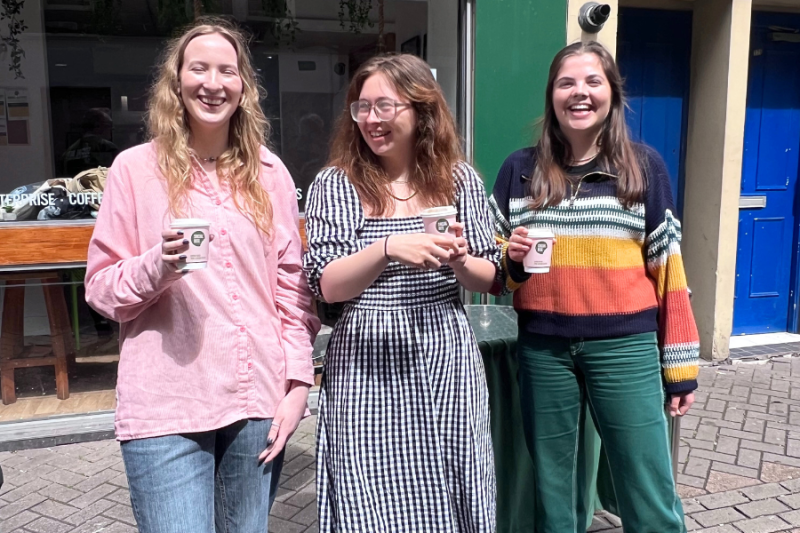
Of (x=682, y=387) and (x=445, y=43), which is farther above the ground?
(x=445, y=43)

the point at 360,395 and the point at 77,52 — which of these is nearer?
the point at 360,395

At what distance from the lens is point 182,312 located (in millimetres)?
1767

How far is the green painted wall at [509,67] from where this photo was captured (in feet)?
15.8

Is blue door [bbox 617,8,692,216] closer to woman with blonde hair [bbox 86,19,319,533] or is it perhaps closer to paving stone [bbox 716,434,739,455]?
paving stone [bbox 716,434,739,455]

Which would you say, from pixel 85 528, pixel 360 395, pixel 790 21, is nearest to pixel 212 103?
pixel 360 395

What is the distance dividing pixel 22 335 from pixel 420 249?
391 centimetres

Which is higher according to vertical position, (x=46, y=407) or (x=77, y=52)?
(x=77, y=52)

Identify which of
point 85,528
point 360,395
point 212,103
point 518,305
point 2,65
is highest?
point 2,65

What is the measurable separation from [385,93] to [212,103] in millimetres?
495

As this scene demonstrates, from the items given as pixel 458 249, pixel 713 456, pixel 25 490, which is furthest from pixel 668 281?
pixel 25 490

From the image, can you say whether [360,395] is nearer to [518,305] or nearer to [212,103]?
[518,305]

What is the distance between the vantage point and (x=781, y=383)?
17.9ft

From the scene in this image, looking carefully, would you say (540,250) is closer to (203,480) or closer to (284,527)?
(203,480)

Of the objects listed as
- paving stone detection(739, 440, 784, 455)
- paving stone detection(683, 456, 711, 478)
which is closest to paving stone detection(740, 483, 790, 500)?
paving stone detection(683, 456, 711, 478)
